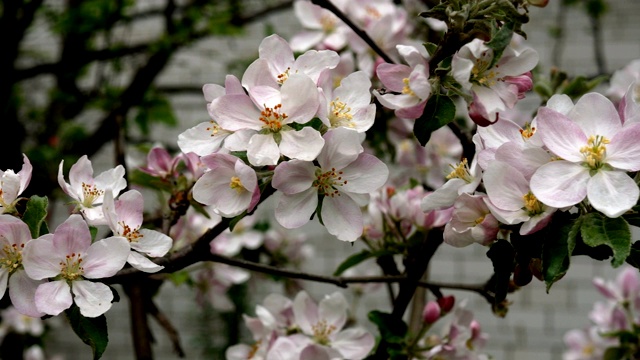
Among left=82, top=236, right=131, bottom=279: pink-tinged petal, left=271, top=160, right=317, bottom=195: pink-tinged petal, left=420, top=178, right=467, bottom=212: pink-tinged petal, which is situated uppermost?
left=271, top=160, right=317, bottom=195: pink-tinged petal

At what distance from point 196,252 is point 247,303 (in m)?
1.11

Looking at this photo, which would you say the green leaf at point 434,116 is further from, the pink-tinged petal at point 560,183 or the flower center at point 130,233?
the flower center at point 130,233

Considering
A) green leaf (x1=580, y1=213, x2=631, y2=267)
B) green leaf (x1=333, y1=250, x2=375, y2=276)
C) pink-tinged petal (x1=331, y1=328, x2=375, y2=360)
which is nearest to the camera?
green leaf (x1=580, y1=213, x2=631, y2=267)

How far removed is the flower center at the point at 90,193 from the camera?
77 centimetres

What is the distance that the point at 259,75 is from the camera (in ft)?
2.38

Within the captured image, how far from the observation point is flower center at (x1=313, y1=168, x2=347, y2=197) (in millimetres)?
712

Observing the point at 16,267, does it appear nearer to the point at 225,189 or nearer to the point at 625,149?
the point at 225,189

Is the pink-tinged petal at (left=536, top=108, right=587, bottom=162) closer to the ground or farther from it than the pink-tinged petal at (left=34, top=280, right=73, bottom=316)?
farther from it

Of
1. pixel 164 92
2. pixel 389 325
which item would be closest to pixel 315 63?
pixel 389 325

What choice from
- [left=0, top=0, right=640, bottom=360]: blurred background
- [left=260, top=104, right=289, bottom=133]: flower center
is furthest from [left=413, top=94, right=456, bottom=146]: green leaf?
[left=0, top=0, right=640, bottom=360]: blurred background

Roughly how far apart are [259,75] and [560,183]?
0.91ft

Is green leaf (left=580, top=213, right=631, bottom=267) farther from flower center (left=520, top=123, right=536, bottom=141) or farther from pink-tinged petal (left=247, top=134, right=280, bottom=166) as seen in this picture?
pink-tinged petal (left=247, top=134, right=280, bottom=166)

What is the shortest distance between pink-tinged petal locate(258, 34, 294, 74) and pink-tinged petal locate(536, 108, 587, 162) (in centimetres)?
24

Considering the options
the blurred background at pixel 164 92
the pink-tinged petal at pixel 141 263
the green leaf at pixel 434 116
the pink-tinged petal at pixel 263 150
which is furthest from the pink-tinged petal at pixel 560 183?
the blurred background at pixel 164 92
